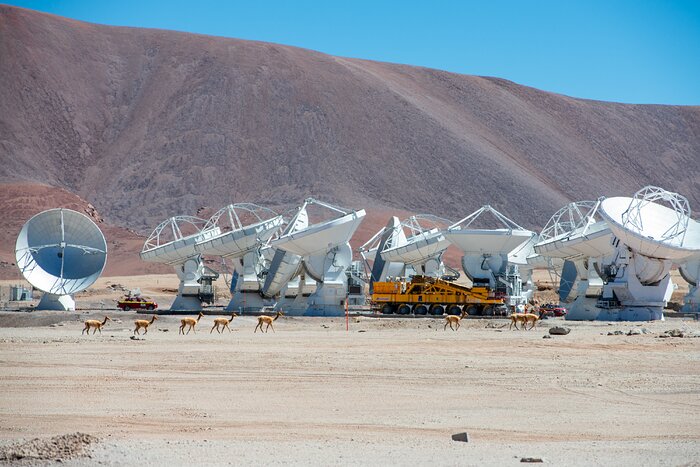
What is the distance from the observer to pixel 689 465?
12383mm

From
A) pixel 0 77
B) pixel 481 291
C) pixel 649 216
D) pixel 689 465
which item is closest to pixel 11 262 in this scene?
pixel 0 77

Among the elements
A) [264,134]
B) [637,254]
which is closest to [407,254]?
[637,254]

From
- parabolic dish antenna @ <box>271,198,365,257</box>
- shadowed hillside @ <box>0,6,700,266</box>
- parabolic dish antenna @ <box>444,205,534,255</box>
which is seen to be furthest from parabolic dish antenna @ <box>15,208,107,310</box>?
shadowed hillside @ <box>0,6,700,266</box>

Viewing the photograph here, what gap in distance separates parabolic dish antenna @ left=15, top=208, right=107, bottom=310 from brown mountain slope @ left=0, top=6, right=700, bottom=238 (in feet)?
271

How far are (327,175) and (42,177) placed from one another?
131 ft

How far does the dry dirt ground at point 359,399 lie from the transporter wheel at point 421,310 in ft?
69.2

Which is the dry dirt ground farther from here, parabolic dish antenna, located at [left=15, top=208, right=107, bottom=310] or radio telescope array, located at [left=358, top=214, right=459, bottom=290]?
radio telescope array, located at [left=358, top=214, right=459, bottom=290]

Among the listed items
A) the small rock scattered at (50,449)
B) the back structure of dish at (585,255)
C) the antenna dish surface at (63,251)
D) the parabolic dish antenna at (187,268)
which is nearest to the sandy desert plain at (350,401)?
the small rock scattered at (50,449)

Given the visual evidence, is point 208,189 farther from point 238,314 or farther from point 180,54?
point 238,314

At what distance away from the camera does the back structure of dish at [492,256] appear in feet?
173

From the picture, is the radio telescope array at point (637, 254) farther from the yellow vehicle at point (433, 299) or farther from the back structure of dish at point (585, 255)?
the yellow vehicle at point (433, 299)

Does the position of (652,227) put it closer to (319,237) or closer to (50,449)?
(319,237)

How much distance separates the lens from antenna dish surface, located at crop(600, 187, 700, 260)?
4366 cm

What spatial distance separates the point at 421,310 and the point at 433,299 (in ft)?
2.75
